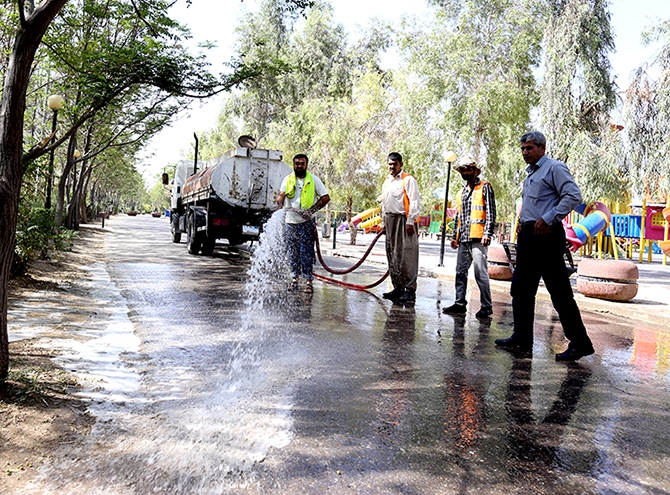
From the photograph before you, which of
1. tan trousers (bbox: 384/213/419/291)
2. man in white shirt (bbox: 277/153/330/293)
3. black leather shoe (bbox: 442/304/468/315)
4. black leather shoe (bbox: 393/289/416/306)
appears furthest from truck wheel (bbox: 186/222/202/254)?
black leather shoe (bbox: 442/304/468/315)

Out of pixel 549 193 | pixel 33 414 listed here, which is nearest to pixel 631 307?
pixel 549 193

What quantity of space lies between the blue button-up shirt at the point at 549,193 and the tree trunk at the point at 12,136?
4002 mm

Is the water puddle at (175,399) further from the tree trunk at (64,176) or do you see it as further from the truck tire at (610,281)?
the tree trunk at (64,176)

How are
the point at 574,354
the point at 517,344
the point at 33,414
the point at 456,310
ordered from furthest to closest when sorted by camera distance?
the point at 456,310, the point at 517,344, the point at 574,354, the point at 33,414

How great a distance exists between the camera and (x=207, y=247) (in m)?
15.0

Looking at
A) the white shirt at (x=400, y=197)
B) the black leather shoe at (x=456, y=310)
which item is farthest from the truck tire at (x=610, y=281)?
the white shirt at (x=400, y=197)

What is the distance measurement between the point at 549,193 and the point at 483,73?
16573 millimetres

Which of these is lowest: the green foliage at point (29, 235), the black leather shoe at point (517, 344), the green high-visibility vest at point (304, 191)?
the black leather shoe at point (517, 344)

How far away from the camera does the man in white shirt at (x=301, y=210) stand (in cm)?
847

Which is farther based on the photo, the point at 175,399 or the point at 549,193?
the point at 549,193

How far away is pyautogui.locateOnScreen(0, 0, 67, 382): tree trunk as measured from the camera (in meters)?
3.44

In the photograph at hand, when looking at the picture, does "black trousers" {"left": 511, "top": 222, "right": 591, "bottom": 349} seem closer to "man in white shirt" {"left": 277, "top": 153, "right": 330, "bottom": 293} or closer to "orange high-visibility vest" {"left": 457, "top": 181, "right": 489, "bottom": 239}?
"orange high-visibility vest" {"left": 457, "top": 181, "right": 489, "bottom": 239}

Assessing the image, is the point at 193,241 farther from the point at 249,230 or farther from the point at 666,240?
the point at 666,240

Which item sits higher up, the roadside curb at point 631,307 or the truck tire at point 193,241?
the truck tire at point 193,241
